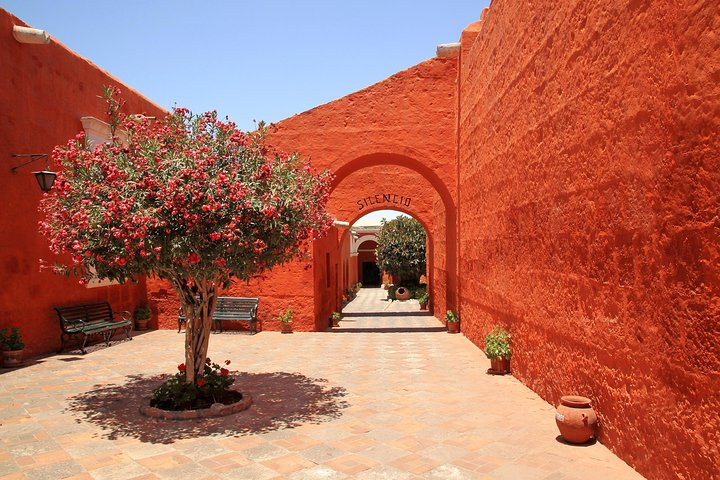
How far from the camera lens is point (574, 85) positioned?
531 cm

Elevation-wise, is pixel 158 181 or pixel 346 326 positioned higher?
pixel 158 181

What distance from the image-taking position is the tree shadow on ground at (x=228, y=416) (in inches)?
215

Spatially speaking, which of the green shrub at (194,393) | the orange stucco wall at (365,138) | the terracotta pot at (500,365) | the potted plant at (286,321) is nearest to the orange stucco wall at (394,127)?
the orange stucco wall at (365,138)

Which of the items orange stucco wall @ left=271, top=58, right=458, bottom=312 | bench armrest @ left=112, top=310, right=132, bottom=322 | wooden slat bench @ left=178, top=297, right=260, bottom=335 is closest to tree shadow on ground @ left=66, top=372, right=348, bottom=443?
bench armrest @ left=112, top=310, right=132, bottom=322

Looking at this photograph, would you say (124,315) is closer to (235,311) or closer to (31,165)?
(235,311)

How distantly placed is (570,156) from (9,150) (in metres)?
8.25

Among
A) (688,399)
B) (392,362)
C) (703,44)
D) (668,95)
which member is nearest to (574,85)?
(668,95)

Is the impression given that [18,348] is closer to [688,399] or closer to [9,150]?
[9,150]

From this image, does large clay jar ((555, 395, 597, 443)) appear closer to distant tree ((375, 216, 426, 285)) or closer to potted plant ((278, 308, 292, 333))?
potted plant ((278, 308, 292, 333))

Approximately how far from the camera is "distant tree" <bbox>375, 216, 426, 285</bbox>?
1012 inches

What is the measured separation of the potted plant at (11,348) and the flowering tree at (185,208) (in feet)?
11.4

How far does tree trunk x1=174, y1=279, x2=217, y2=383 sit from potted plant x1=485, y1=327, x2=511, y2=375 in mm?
3935

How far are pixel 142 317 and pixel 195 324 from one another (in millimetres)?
6957

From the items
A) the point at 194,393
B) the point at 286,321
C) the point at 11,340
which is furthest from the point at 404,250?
the point at 194,393
